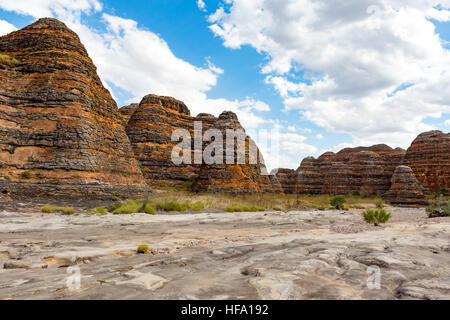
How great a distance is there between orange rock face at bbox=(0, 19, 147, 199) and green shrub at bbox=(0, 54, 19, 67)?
0.60 ft

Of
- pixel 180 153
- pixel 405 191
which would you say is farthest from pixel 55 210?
pixel 405 191

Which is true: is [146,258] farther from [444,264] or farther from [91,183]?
[91,183]

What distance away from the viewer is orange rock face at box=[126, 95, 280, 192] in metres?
39.9

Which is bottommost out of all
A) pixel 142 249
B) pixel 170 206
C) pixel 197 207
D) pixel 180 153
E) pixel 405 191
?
pixel 197 207

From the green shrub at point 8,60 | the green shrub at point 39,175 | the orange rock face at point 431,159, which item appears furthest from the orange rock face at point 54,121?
the orange rock face at point 431,159

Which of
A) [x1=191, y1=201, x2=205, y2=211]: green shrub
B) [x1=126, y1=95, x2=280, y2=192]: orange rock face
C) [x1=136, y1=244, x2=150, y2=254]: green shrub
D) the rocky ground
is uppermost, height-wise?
[x1=126, y1=95, x2=280, y2=192]: orange rock face

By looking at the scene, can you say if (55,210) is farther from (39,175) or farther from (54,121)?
(54,121)

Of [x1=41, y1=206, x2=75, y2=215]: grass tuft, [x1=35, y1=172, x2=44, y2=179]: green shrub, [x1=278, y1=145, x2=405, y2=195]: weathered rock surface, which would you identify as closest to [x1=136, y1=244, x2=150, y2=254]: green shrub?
[x1=41, y1=206, x2=75, y2=215]: grass tuft

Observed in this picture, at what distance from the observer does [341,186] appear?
8031cm

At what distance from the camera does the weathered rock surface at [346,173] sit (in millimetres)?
75125

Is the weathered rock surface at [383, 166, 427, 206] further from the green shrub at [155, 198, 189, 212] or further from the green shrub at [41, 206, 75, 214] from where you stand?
the green shrub at [41, 206, 75, 214]

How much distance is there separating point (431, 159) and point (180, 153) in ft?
219

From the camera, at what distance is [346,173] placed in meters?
81.1
